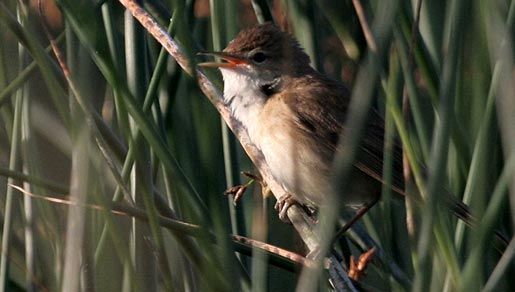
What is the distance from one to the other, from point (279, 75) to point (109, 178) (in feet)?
2.93

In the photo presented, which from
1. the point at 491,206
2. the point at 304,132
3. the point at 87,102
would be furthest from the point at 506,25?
the point at 304,132

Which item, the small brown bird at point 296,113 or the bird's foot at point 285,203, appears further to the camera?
the small brown bird at point 296,113

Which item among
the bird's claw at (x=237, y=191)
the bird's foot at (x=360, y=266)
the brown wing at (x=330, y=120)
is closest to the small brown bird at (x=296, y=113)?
the brown wing at (x=330, y=120)

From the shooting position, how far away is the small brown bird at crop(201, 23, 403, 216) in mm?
3115

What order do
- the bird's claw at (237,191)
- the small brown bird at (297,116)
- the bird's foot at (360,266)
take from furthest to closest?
the small brown bird at (297,116) → the bird's claw at (237,191) → the bird's foot at (360,266)

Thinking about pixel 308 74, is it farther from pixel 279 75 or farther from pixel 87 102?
pixel 87 102

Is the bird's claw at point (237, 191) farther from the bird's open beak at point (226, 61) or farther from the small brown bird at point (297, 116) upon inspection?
the bird's open beak at point (226, 61)

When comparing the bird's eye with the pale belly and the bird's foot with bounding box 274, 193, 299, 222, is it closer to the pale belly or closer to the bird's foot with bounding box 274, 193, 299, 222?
the pale belly

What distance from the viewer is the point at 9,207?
8.09 feet

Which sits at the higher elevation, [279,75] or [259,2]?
[259,2]

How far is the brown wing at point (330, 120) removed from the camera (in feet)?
10.4

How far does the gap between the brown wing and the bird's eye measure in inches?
5.8

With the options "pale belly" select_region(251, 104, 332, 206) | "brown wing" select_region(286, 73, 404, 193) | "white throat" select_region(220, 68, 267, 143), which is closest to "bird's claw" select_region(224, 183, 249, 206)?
"pale belly" select_region(251, 104, 332, 206)

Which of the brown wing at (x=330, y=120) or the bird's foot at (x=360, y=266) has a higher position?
the brown wing at (x=330, y=120)
